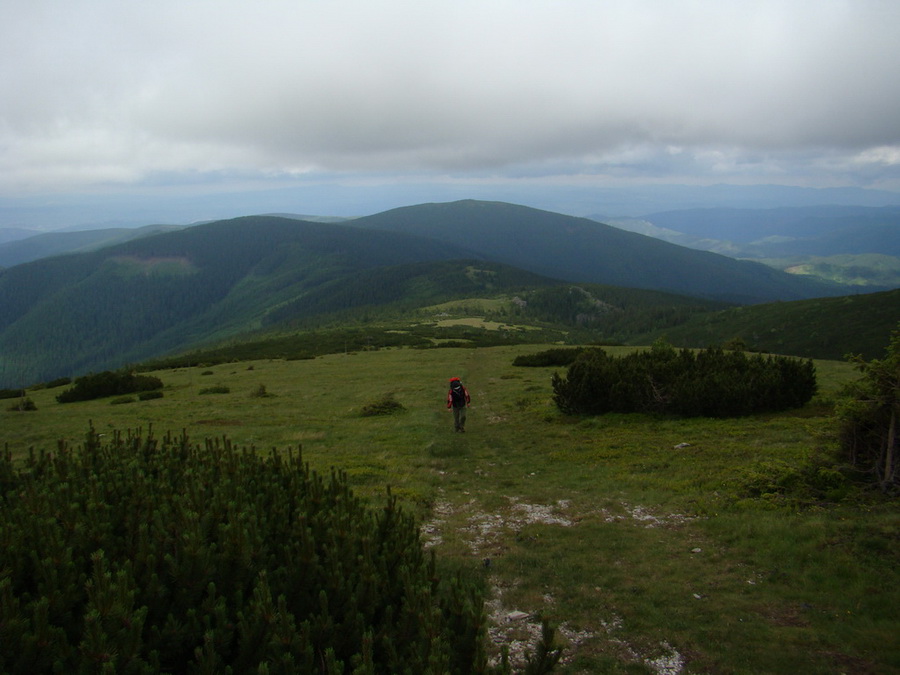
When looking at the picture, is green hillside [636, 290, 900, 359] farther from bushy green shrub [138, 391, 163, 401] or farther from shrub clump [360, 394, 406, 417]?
bushy green shrub [138, 391, 163, 401]

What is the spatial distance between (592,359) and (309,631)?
69.3ft

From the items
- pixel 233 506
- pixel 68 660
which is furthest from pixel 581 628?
pixel 68 660

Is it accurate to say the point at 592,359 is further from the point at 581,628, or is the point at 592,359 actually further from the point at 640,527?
the point at 581,628

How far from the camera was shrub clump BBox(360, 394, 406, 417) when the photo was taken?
24.4 meters

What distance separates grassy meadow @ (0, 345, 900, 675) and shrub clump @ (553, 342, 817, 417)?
0.79 m

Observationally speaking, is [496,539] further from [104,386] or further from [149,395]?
[104,386]

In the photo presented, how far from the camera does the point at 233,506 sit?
A: 17.7 ft

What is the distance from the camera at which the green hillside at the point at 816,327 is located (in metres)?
117

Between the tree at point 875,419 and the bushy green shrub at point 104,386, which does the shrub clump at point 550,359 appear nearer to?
the bushy green shrub at point 104,386

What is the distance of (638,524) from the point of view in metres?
10.8

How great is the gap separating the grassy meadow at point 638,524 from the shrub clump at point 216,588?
6.87 ft

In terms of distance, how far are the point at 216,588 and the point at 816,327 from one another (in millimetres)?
160848

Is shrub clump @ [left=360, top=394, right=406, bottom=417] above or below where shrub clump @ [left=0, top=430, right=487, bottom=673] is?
below

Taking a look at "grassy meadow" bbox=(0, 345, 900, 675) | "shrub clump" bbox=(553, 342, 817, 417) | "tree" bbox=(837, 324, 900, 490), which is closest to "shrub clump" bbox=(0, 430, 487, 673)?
"grassy meadow" bbox=(0, 345, 900, 675)
